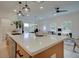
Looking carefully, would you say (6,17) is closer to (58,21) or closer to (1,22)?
(1,22)

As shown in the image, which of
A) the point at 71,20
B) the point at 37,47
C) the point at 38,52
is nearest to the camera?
the point at 38,52

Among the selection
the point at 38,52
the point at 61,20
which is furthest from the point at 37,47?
the point at 61,20

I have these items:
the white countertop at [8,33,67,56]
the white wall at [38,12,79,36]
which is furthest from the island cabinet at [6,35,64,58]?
the white wall at [38,12,79,36]

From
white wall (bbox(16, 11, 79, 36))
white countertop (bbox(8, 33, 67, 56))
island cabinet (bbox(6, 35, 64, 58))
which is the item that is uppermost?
white wall (bbox(16, 11, 79, 36))

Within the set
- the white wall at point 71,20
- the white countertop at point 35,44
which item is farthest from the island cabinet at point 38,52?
the white wall at point 71,20

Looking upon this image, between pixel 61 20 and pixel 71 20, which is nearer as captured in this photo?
pixel 71 20

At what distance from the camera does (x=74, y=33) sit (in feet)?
31.0

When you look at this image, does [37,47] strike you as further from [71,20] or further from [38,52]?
[71,20]

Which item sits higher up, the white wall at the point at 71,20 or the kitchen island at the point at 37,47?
the white wall at the point at 71,20

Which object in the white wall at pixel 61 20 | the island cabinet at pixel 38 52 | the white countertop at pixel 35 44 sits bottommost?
the island cabinet at pixel 38 52

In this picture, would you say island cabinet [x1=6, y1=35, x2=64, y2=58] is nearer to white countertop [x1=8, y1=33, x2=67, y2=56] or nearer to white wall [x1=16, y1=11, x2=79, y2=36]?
white countertop [x1=8, y1=33, x2=67, y2=56]

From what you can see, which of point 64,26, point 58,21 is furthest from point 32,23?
point 64,26

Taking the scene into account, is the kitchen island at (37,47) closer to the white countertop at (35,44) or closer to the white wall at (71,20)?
the white countertop at (35,44)

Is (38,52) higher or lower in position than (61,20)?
lower
